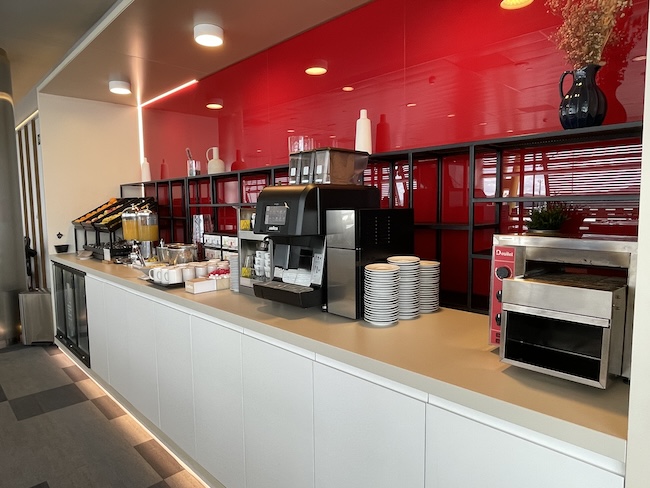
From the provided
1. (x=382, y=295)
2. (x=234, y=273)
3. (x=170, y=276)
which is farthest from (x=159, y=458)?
(x=382, y=295)

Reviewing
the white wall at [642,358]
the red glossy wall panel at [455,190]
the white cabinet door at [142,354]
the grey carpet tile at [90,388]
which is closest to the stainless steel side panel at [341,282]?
the red glossy wall panel at [455,190]

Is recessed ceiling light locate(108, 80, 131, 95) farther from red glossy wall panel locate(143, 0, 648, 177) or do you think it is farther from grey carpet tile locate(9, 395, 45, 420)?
grey carpet tile locate(9, 395, 45, 420)

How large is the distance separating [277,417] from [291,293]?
0.46 m

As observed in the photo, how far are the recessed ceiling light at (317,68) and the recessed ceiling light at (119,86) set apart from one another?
190 cm

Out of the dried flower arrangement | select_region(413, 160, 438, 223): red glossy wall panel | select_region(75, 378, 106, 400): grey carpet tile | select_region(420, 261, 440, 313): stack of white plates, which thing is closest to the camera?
the dried flower arrangement

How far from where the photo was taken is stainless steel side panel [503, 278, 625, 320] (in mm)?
965

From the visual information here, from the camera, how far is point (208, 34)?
2.56m

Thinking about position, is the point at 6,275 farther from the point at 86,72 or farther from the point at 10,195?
the point at 86,72

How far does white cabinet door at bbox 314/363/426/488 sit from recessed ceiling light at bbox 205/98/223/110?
269 cm

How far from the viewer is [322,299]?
5.74 ft

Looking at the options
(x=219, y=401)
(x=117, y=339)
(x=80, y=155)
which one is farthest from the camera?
(x=80, y=155)

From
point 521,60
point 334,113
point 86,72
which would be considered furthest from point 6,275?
point 521,60

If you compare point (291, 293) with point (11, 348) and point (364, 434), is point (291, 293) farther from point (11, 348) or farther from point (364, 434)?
point (11, 348)

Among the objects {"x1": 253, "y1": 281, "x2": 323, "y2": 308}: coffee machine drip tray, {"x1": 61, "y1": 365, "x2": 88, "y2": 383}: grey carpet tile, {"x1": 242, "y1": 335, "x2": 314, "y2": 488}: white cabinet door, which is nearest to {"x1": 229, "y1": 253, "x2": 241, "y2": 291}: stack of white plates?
{"x1": 253, "y1": 281, "x2": 323, "y2": 308}: coffee machine drip tray
